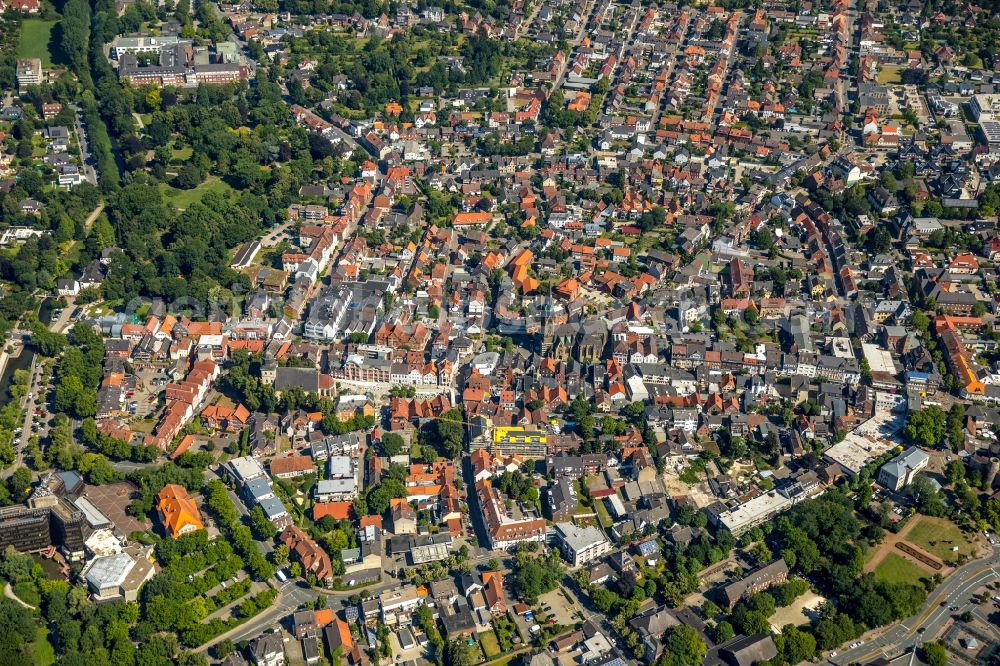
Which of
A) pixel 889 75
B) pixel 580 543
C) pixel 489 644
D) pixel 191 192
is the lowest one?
pixel 191 192

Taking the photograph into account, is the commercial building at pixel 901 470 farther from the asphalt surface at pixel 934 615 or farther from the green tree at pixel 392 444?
the green tree at pixel 392 444

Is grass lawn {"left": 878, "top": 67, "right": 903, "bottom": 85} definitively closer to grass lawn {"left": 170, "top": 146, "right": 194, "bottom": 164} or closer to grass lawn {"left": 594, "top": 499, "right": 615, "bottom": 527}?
grass lawn {"left": 170, "top": 146, "right": 194, "bottom": 164}

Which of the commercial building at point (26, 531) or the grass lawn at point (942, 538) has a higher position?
the grass lawn at point (942, 538)

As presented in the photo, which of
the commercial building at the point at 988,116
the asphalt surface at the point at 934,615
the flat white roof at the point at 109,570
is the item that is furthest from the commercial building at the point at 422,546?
the commercial building at the point at 988,116

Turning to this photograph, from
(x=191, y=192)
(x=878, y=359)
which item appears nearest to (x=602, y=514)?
(x=878, y=359)

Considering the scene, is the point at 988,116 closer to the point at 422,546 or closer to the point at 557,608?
the point at 557,608

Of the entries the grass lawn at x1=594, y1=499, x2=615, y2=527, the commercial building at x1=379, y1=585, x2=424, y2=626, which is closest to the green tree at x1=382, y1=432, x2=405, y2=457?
the commercial building at x1=379, y1=585, x2=424, y2=626
